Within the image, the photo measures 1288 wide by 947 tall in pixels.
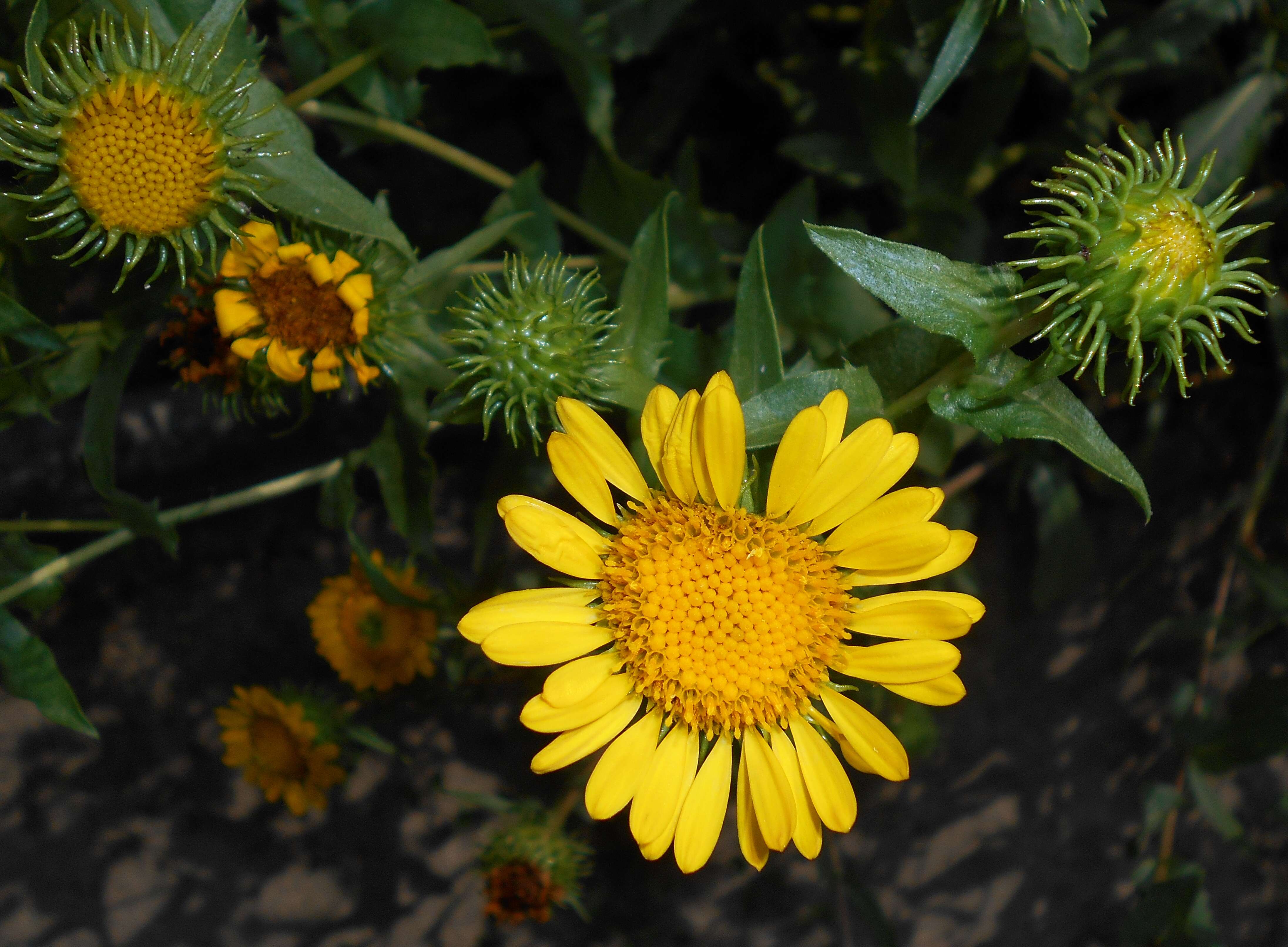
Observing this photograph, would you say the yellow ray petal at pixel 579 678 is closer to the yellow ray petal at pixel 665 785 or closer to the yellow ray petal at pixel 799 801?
the yellow ray petal at pixel 665 785

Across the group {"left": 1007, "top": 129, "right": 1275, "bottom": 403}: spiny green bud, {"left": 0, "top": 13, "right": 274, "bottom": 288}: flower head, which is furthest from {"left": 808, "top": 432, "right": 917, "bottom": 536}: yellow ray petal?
{"left": 0, "top": 13, "right": 274, "bottom": 288}: flower head

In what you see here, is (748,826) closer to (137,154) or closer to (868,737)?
(868,737)

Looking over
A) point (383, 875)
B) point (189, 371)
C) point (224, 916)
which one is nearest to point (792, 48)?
point (189, 371)

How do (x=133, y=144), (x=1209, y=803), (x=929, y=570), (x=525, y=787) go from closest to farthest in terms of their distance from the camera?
(x=133, y=144) < (x=929, y=570) < (x=1209, y=803) < (x=525, y=787)

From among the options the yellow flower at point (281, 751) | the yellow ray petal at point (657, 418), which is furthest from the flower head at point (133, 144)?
the yellow flower at point (281, 751)

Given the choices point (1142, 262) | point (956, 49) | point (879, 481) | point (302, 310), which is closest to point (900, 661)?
point (879, 481)
